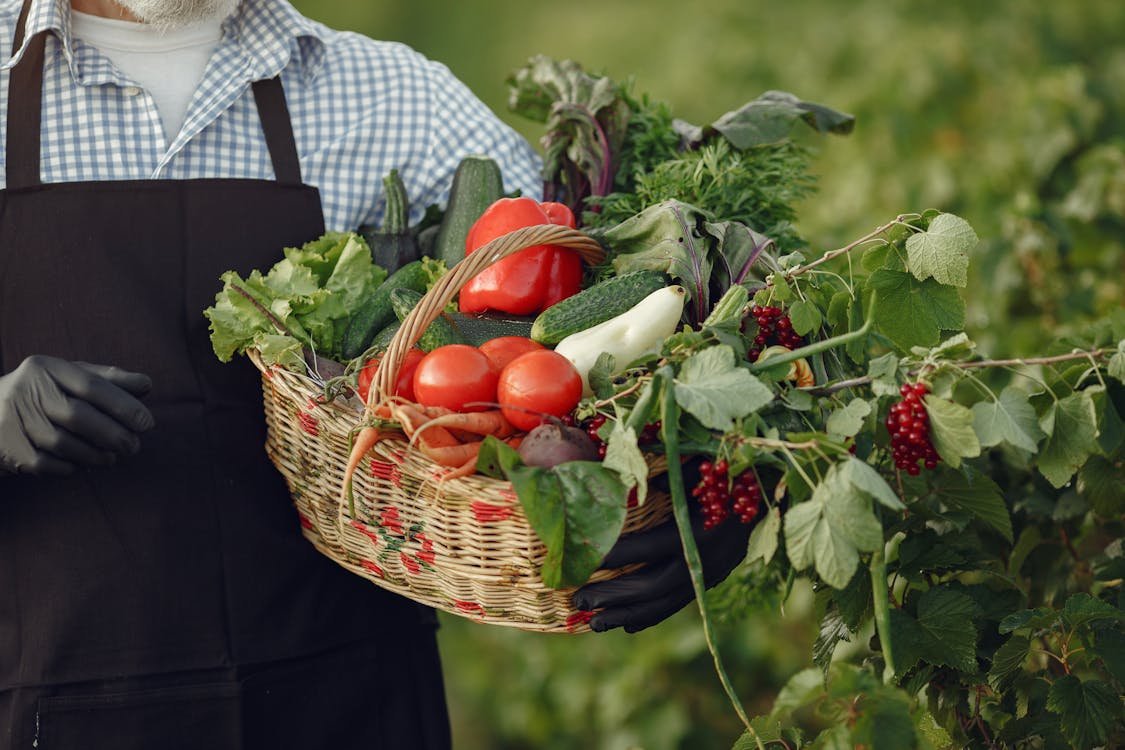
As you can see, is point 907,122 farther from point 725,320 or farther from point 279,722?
point 279,722

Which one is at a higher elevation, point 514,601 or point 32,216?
point 32,216

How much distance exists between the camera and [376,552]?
1728mm

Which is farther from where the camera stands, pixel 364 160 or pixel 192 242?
pixel 364 160

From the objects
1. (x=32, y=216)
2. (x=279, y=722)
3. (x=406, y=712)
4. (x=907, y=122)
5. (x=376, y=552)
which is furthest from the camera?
(x=907, y=122)

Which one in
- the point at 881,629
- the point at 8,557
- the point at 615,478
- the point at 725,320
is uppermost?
the point at 725,320

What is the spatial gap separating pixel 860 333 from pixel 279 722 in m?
1.28

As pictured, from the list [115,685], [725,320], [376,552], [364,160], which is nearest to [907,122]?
[364,160]

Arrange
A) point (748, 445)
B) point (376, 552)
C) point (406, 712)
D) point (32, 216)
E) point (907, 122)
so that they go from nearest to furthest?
1. point (748, 445)
2. point (376, 552)
3. point (32, 216)
4. point (406, 712)
5. point (907, 122)

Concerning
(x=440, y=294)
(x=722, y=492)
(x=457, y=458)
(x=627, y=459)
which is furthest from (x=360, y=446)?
(x=722, y=492)

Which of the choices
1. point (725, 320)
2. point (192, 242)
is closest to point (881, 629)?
point (725, 320)

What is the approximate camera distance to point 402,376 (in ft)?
5.53

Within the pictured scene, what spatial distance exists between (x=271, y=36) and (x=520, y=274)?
770 millimetres

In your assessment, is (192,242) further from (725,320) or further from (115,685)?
(725,320)

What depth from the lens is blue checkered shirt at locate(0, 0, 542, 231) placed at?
203 cm
